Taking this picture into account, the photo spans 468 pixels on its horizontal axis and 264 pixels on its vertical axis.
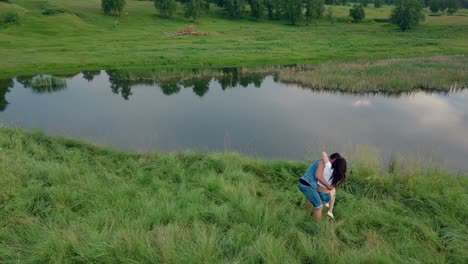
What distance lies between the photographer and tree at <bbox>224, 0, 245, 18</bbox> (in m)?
81.6

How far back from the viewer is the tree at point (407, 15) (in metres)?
68.8

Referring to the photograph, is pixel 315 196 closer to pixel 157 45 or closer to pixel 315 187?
pixel 315 187

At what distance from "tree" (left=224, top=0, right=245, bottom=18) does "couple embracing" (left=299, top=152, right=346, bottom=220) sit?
78843 millimetres

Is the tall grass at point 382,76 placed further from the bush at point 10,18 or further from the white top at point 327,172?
the bush at point 10,18

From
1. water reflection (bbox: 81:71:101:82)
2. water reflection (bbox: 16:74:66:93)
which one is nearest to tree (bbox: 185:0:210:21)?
water reflection (bbox: 81:71:101:82)

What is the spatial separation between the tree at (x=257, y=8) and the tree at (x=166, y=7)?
18995mm

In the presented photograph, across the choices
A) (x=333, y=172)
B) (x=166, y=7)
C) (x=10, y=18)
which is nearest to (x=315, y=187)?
(x=333, y=172)

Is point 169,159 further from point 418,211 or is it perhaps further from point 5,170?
point 418,211

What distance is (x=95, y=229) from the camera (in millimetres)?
6867

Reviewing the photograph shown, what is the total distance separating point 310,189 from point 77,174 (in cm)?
613

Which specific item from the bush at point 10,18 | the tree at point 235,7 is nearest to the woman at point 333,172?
the bush at point 10,18

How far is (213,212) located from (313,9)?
78246mm

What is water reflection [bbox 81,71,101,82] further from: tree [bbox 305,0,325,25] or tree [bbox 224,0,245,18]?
tree [bbox 305,0,325,25]

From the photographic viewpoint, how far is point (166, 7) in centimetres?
7294
